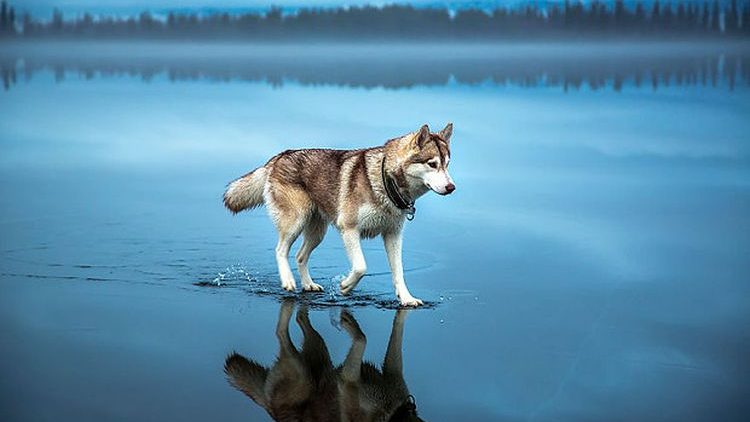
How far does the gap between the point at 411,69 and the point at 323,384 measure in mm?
34943

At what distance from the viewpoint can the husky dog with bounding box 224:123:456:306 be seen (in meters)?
9.44

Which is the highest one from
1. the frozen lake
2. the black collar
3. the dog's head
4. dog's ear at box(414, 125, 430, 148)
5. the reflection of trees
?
dog's ear at box(414, 125, 430, 148)

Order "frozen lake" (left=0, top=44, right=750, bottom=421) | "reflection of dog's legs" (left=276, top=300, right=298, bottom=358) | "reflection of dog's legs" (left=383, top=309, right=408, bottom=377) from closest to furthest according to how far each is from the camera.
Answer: "frozen lake" (left=0, top=44, right=750, bottom=421) → "reflection of dog's legs" (left=383, top=309, right=408, bottom=377) → "reflection of dog's legs" (left=276, top=300, right=298, bottom=358)

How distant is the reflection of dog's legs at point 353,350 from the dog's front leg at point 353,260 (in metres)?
0.39

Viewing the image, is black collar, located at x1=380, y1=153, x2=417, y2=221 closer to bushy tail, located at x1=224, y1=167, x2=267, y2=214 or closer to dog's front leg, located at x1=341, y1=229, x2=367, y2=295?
dog's front leg, located at x1=341, y1=229, x2=367, y2=295

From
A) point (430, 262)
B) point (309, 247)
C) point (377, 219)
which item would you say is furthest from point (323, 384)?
point (430, 262)

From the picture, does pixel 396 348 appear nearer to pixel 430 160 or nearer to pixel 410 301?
pixel 410 301

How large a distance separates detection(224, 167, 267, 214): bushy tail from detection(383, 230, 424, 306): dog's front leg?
1328 mm

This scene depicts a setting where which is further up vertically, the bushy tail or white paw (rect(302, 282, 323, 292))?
the bushy tail

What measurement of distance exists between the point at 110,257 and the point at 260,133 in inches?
407

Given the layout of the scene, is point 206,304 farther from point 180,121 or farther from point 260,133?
point 180,121

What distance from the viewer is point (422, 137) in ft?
30.7

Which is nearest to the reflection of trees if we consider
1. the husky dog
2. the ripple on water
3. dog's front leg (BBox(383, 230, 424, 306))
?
the ripple on water

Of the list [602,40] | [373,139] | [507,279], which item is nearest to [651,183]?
[373,139]
